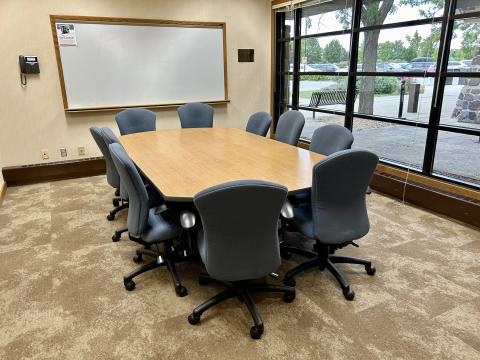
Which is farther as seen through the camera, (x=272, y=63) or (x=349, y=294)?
(x=272, y=63)

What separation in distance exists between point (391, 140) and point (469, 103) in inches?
65.6

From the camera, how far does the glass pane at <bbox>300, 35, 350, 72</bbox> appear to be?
4465mm

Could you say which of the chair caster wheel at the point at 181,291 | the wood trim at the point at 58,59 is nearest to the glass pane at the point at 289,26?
the wood trim at the point at 58,59

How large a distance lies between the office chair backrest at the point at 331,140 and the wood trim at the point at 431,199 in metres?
1.34

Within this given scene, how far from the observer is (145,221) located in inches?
81.2

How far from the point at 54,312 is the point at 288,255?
1603mm

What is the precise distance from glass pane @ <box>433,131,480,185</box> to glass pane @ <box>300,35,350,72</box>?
149cm

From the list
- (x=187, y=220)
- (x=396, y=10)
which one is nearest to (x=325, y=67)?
(x=396, y=10)

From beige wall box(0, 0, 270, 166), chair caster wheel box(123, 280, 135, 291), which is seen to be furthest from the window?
chair caster wheel box(123, 280, 135, 291)

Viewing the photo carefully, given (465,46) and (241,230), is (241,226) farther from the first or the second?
(465,46)

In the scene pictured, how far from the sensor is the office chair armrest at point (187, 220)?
1.82 m

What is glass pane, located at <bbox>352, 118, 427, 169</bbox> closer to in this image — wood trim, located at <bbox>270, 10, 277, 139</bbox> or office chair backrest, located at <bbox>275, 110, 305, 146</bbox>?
office chair backrest, located at <bbox>275, 110, 305, 146</bbox>

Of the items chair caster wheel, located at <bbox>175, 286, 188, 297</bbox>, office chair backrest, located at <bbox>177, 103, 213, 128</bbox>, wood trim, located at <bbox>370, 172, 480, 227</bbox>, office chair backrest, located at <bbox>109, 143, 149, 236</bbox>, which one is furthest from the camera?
office chair backrest, located at <bbox>177, 103, 213, 128</bbox>

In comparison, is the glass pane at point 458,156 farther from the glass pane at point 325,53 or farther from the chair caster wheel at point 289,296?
the chair caster wheel at point 289,296
